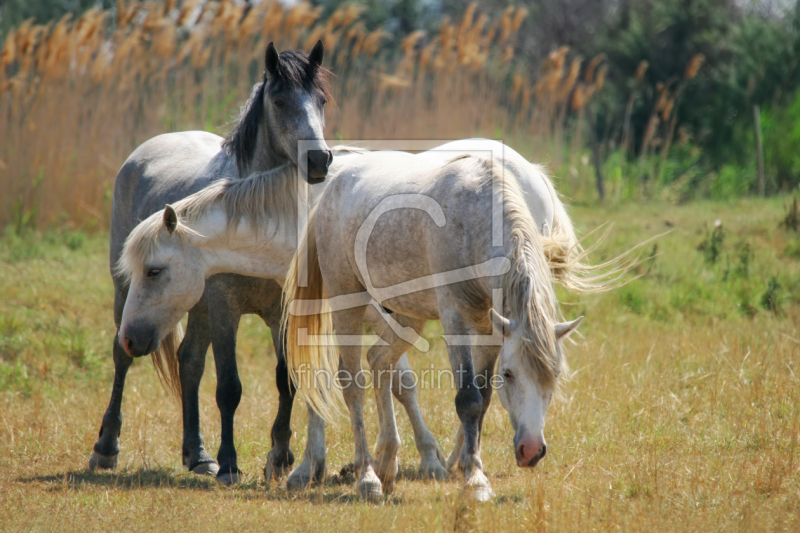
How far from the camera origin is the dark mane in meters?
4.82

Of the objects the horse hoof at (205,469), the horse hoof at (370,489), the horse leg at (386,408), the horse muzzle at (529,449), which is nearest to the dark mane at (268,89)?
the horse leg at (386,408)

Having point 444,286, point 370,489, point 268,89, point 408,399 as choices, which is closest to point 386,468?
point 370,489

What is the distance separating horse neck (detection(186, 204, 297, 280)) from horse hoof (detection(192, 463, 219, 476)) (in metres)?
1.18

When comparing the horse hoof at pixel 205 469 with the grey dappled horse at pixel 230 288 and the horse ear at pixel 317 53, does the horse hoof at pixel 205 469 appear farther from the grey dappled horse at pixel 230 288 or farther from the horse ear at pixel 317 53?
the horse ear at pixel 317 53

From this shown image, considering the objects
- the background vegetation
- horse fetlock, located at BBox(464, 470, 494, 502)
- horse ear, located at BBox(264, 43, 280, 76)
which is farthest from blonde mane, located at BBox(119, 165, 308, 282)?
the background vegetation

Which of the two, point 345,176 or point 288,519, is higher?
point 345,176

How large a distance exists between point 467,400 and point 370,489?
0.80 m

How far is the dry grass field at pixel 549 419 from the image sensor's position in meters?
3.46

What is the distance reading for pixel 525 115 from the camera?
11.4 meters

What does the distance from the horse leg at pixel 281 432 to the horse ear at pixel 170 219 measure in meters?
0.90

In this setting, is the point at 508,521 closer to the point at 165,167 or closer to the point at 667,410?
the point at 667,410

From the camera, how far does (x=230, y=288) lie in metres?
4.67

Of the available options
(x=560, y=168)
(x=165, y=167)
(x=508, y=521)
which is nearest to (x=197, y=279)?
(x=165, y=167)

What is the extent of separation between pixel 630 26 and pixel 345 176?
13066 millimetres
